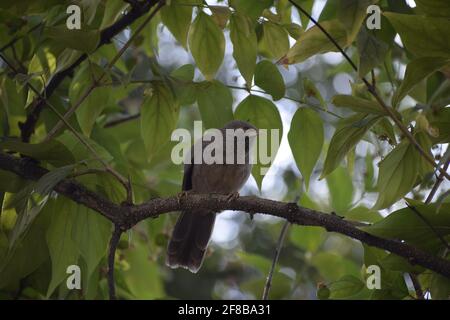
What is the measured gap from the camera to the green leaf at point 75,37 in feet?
8.09

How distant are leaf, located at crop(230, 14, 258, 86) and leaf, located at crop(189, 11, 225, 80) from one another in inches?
3.9

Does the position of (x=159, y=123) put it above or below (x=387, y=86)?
below

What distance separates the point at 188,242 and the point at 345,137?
1957 millimetres

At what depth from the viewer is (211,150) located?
4.50m

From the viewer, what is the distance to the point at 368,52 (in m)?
2.43

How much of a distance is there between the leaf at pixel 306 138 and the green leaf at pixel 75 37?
0.98 meters

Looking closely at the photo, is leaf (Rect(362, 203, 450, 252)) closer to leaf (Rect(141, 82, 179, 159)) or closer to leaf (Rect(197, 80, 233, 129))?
leaf (Rect(197, 80, 233, 129))

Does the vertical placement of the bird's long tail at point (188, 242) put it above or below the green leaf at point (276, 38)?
below

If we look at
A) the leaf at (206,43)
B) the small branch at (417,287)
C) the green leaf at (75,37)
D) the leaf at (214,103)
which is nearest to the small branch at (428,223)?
the small branch at (417,287)

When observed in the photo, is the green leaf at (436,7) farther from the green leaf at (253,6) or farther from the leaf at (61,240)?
the leaf at (61,240)

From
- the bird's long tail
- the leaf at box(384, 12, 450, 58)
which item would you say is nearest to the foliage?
the leaf at box(384, 12, 450, 58)

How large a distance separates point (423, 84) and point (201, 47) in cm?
104
